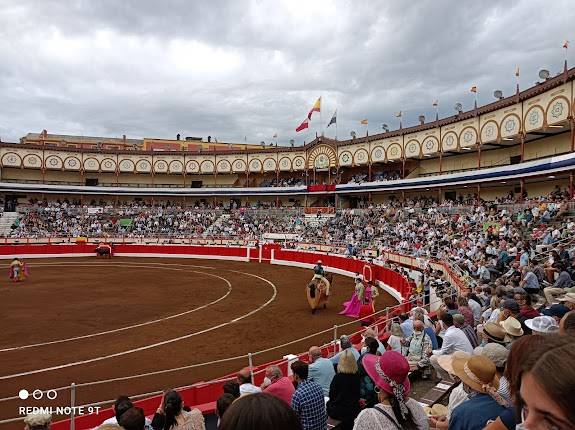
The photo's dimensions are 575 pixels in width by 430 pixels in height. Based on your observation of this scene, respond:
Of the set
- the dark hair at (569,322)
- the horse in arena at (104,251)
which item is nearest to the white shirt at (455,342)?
the dark hair at (569,322)

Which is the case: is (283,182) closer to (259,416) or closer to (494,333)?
(494,333)

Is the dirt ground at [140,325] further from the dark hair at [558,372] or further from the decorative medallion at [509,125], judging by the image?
the decorative medallion at [509,125]

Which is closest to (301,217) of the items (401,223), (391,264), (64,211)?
(401,223)

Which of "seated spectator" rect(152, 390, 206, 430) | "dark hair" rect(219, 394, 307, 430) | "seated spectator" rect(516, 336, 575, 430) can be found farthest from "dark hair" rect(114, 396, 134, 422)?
"seated spectator" rect(516, 336, 575, 430)

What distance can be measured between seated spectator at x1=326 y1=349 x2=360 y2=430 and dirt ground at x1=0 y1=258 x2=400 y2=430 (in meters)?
5.67

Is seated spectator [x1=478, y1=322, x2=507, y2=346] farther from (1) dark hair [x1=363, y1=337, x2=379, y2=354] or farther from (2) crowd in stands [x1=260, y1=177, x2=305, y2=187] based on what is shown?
(2) crowd in stands [x1=260, y1=177, x2=305, y2=187]

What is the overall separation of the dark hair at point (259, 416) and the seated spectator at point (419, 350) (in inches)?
235

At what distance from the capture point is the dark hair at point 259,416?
1.64m

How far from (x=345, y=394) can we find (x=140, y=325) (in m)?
11.7

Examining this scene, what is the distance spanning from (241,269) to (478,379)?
97.3 ft

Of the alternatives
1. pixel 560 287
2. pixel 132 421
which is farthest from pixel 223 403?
pixel 560 287

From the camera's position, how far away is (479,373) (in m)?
3.13

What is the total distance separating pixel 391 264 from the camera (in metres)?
26.1

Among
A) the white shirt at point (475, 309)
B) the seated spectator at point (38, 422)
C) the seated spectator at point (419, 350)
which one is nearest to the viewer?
the seated spectator at point (38, 422)
